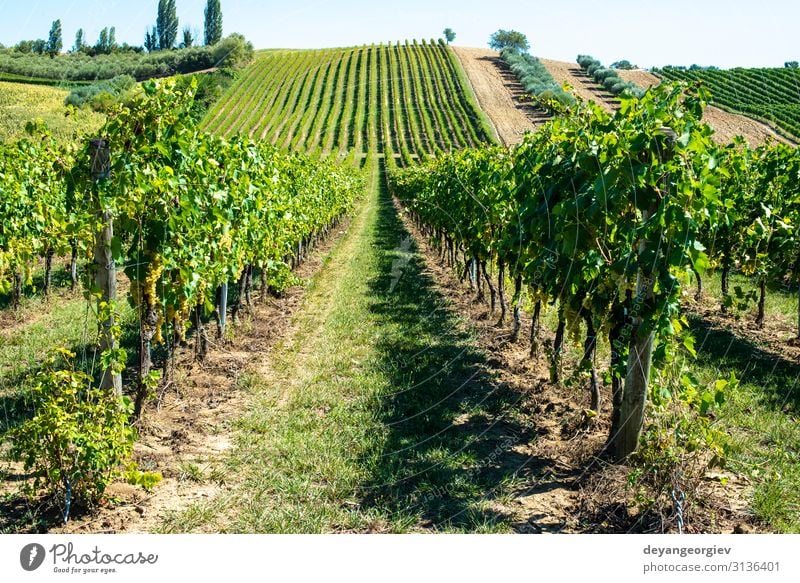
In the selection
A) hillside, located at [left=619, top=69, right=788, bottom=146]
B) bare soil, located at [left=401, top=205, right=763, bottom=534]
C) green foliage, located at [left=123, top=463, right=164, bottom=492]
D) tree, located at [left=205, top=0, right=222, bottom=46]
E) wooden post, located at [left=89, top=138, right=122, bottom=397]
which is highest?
hillside, located at [left=619, top=69, right=788, bottom=146]

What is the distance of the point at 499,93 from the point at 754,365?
6486 centimetres

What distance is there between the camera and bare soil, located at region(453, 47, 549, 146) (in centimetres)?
5135

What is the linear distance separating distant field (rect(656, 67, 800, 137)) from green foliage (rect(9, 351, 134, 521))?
38.1 m

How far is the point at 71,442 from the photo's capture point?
4.38 m

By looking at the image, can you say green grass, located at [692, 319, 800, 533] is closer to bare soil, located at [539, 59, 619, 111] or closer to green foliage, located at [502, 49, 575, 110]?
bare soil, located at [539, 59, 619, 111]

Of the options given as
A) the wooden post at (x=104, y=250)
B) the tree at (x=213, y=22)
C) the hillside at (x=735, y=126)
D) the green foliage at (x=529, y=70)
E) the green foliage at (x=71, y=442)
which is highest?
the green foliage at (x=529, y=70)

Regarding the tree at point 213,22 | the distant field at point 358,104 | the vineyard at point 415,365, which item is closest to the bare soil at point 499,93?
the distant field at point 358,104

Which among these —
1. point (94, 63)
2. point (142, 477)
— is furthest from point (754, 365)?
point (94, 63)

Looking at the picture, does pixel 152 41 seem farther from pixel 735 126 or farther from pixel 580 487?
pixel 735 126

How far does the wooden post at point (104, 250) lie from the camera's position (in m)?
5.16

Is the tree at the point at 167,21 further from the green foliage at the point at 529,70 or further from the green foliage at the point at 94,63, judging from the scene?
the green foliage at the point at 529,70

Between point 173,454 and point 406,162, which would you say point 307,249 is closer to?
point 173,454

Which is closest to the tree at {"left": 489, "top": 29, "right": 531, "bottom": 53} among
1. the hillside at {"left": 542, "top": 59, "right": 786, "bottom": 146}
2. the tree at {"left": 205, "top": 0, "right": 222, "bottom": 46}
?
the hillside at {"left": 542, "top": 59, "right": 786, "bottom": 146}

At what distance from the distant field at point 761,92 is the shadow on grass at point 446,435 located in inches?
1314
